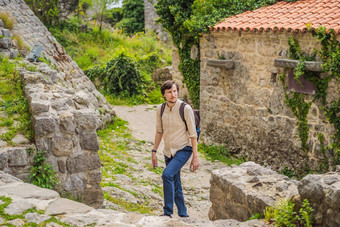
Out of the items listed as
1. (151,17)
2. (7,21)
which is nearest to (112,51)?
(7,21)

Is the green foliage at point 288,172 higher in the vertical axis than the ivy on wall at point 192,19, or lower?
lower

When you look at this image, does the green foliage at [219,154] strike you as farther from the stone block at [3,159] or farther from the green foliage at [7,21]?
the stone block at [3,159]

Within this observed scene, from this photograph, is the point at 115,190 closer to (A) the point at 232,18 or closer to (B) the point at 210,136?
(B) the point at 210,136

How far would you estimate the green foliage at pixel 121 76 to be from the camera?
1540 centimetres

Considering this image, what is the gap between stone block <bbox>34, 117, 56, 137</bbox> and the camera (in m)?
4.88

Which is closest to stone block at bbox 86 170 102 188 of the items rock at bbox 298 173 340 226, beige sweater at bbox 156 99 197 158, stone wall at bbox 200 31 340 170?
beige sweater at bbox 156 99 197 158

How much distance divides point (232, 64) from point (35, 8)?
1096 centimetres

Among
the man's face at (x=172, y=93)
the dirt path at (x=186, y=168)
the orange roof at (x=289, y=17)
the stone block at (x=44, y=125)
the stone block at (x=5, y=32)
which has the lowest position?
the dirt path at (x=186, y=168)

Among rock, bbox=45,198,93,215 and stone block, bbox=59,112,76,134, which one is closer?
rock, bbox=45,198,93,215

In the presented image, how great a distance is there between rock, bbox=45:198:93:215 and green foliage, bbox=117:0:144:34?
23.7 meters

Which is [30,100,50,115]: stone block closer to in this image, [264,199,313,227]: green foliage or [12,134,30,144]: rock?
[12,134,30,144]: rock

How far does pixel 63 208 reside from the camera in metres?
4.09

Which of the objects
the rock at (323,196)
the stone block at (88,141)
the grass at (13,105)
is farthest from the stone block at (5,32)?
the rock at (323,196)

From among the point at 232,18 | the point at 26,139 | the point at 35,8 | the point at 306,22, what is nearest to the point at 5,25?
the point at 232,18
